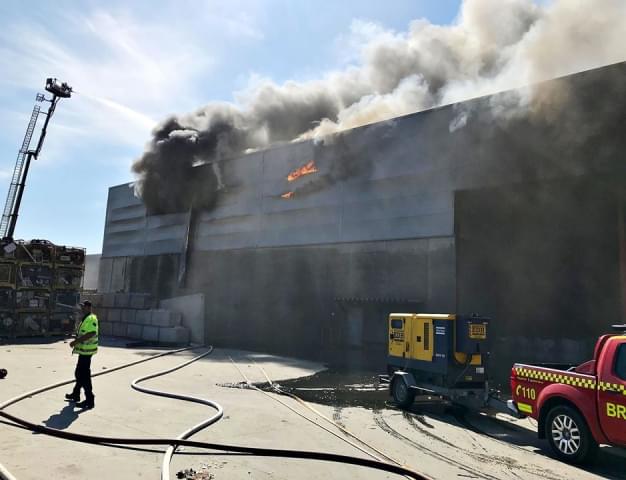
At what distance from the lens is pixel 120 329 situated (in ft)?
78.0

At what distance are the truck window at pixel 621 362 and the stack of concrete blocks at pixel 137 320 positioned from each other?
61.7 ft

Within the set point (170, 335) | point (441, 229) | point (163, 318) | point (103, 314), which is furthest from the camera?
point (103, 314)

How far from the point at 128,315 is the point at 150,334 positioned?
8.05 ft

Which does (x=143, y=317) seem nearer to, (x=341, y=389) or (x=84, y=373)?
(x=341, y=389)

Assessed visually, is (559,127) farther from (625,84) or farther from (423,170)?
(423,170)

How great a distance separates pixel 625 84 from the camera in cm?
1400

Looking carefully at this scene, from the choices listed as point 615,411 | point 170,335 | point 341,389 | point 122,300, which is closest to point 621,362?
point 615,411

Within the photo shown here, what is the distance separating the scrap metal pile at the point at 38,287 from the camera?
18.0 meters

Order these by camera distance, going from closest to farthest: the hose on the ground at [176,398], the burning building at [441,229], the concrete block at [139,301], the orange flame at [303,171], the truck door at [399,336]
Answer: the hose on the ground at [176,398], the truck door at [399,336], the burning building at [441,229], the orange flame at [303,171], the concrete block at [139,301]

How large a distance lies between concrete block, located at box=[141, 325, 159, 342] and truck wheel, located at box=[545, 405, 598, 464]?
18.4 meters

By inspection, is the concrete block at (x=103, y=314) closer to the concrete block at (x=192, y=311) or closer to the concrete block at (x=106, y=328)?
the concrete block at (x=106, y=328)

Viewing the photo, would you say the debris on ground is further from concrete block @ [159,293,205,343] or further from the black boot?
concrete block @ [159,293,205,343]

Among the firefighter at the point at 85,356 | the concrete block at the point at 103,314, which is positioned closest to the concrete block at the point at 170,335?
the concrete block at the point at 103,314

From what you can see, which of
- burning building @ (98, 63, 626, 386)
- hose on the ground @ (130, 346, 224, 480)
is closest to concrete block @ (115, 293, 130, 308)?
burning building @ (98, 63, 626, 386)
